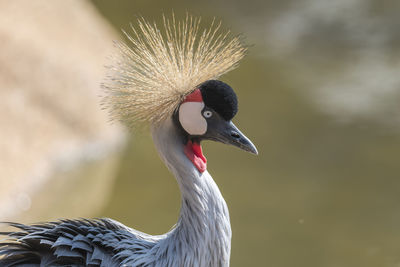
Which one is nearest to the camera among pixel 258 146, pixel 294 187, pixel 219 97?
pixel 219 97

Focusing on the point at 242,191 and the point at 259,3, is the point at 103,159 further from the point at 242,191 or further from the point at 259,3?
the point at 259,3

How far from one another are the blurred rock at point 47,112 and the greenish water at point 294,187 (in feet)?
0.84

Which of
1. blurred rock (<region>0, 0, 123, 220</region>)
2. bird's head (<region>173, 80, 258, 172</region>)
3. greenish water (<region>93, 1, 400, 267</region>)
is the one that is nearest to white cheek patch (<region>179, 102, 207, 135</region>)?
bird's head (<region>173, 80, 258, 172</region>)

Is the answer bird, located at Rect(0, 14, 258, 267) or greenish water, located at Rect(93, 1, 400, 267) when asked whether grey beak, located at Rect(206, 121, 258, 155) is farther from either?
greenish water, located at Rect(93, 1, 400, 267)

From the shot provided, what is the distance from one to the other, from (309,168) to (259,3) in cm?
316

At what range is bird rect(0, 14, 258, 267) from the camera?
68.9 inches

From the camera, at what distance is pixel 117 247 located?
1.75 meters

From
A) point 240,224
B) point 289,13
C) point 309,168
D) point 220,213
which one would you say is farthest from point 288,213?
point 289,13

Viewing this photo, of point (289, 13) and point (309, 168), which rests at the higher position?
point (289, 13)

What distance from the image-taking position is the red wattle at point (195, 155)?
5.86 ft

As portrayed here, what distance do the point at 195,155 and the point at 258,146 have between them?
2172mm

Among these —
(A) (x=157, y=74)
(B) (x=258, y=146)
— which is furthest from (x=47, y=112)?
(A) (x=157, y=74)

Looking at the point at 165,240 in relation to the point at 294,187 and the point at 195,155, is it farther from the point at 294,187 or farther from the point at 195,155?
the point at 294,187

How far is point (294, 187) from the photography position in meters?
3.56
